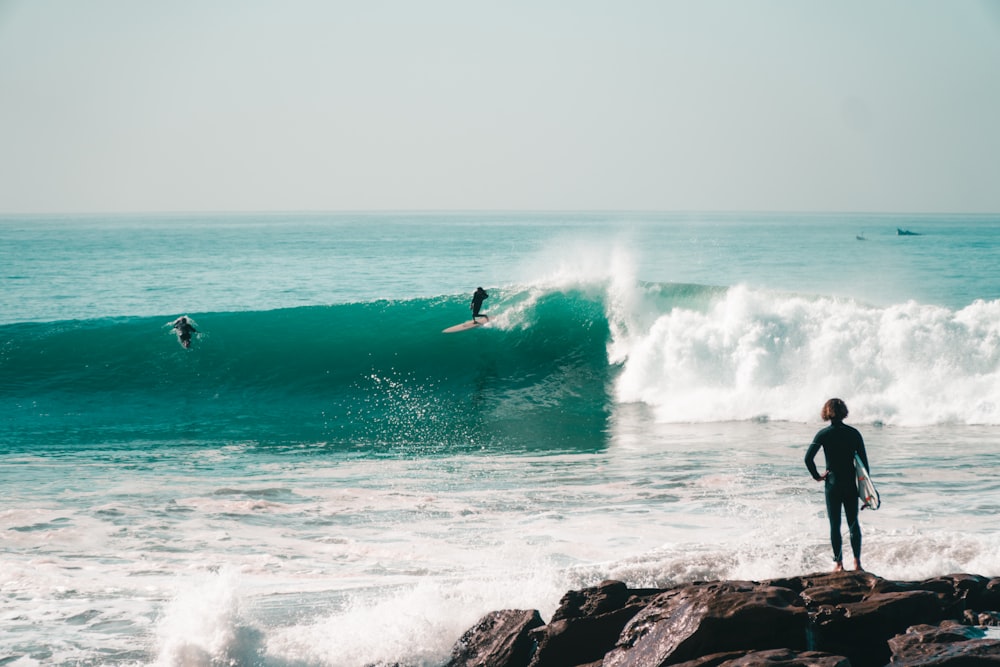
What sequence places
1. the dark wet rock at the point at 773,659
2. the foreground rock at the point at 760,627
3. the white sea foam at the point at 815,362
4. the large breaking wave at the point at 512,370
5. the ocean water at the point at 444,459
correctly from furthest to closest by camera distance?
the white sea foam at the point at 815,362 → the large breaking wave at the point at 512,370 → the ocean water at the point at 444,459 → the foreground rock at the point at 760,627 → the dark wet rock at the point at 773,659

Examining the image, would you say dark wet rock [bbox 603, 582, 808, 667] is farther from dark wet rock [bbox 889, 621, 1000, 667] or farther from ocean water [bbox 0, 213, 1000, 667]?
ocean water [bbox 0, 213, 1000, 667]

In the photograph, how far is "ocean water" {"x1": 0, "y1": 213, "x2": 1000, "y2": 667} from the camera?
6602 millimetres

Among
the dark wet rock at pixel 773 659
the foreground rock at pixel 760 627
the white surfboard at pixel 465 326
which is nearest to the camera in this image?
the dark wet rock at pixel 773 659

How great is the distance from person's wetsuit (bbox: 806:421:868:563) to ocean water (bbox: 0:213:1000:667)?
1.25 feet

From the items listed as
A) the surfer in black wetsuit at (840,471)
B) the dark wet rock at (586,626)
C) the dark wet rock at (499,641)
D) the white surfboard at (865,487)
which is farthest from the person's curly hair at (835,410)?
the dark wet rock at (499,641)

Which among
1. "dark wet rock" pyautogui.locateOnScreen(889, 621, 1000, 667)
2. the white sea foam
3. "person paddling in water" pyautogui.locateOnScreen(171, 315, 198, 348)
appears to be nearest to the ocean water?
the white sea foam

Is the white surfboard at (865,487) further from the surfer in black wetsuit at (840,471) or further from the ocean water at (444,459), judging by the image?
the ocean water at (444,459)

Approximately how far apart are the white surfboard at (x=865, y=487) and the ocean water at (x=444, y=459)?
62 centimetres

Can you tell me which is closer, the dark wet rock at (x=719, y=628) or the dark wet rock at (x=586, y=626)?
the dark wet rock at (x=719, y=628)

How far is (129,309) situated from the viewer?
3219 cm

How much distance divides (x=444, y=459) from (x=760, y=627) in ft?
25.8

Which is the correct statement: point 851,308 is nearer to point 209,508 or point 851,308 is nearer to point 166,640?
point 209,508

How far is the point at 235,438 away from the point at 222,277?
32.8 meters

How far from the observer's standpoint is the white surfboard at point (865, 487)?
6328 millimetres
